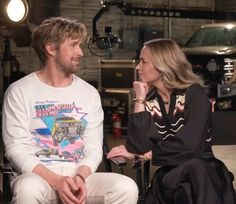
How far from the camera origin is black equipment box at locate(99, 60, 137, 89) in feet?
22.2

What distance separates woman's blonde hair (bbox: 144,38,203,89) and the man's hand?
69 centimetres

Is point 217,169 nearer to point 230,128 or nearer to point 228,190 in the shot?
point 228,190

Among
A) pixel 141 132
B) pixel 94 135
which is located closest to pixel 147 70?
pixel 141 132

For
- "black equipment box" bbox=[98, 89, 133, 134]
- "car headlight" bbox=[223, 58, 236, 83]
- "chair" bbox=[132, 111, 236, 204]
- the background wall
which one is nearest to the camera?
"chair" bbox=[132, 111, 236, 204]

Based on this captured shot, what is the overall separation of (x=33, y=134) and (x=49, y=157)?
0.13 meters

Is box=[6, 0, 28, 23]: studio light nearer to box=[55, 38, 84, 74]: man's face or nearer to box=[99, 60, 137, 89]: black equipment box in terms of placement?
box=[55, 38, 84, 74]: man's face

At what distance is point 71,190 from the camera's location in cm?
205

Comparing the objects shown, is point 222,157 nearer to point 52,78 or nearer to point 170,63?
point 170,63

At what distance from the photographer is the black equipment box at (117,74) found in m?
6.75

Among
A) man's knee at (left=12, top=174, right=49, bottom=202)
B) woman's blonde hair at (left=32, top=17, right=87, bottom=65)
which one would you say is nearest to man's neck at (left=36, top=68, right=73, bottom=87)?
woman's blonde hair at (left=32, top=17, right=87, bottom=65)

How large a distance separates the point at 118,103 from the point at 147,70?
436cm

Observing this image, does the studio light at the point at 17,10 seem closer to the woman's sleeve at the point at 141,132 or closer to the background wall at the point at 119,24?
the woman's sleeve at the point at 141,132

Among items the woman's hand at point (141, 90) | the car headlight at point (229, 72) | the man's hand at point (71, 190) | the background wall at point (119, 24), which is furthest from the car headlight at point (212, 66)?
the man's hand at point (71, 190)

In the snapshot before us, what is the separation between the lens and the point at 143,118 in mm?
2379
